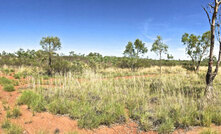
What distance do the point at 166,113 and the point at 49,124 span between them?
3682mm

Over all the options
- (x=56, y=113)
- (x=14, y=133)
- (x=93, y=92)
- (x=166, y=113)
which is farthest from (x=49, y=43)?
(x=166, y=113)

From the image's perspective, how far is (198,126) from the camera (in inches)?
141

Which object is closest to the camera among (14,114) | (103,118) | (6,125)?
(6,125)

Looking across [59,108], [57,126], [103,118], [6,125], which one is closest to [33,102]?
[59,108]

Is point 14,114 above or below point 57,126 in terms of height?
above

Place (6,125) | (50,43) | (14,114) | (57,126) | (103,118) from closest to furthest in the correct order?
1. (6,125)
2. (57,126)
3. (103,118)
4. (14,114)
5. (50,43)

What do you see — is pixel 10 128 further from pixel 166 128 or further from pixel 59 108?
pixel 166 128

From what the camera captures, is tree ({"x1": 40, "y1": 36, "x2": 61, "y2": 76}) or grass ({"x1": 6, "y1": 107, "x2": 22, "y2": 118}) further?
tree ({"x1": 40, "y1": 36, "x2": 61, "y2": 76})

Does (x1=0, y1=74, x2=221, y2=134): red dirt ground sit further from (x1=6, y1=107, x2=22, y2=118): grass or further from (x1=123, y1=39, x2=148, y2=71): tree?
(x1=123, y1=39, x2=148, y2=71): tree

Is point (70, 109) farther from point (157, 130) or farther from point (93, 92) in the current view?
point (157, 130)

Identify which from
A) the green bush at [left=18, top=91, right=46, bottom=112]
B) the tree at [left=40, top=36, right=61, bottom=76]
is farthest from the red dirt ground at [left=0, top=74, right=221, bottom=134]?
the tree at [left=40, top=36, right=61, bottom=76]

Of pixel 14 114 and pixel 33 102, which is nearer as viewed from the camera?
pixel 14 114

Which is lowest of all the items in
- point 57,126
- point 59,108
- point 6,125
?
point 57,126

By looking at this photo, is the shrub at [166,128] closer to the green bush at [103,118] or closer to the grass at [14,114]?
the green bush at [103,118]
